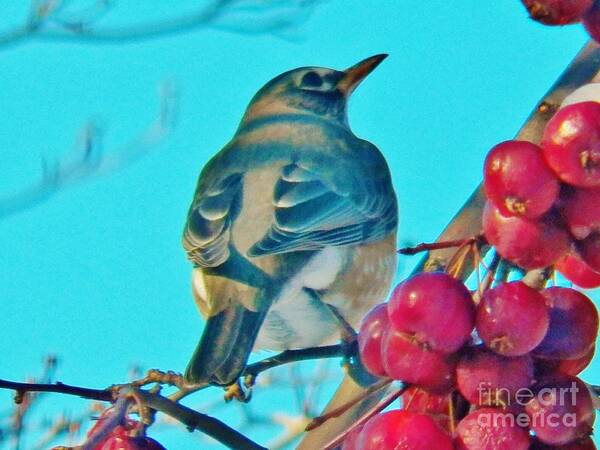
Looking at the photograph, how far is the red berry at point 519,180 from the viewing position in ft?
4.22

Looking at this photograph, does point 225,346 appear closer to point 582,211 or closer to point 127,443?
point 127,443

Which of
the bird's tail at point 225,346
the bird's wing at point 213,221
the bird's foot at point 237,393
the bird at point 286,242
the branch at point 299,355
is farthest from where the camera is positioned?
the bird's wing at point 213,221

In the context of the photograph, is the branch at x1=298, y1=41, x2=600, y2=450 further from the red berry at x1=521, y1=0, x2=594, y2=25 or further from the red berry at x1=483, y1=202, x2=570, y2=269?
the red berry at x1=521, y1=0, x2=594, y2=25

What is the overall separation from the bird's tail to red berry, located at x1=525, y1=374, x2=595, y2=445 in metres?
1.07

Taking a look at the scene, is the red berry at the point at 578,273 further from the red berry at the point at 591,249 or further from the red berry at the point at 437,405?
the red berry at the point at 437,405

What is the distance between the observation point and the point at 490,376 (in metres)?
1.27

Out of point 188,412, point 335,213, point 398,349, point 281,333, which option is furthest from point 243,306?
point 398,349

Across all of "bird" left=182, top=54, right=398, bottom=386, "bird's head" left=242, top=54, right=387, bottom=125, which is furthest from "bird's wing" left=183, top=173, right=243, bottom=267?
"bird's head" left=242, top=54, right=387, bottom=125

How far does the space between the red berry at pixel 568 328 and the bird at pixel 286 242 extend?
127cm

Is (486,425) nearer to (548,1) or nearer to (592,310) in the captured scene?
(592,310)

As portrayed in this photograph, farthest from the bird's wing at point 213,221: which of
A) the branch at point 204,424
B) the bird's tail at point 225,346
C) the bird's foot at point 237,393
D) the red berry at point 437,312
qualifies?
the red berry at point 437,312

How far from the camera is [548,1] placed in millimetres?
1340

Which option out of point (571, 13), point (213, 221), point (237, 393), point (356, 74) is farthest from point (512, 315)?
point (356, 74)

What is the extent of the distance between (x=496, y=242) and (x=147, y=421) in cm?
57
